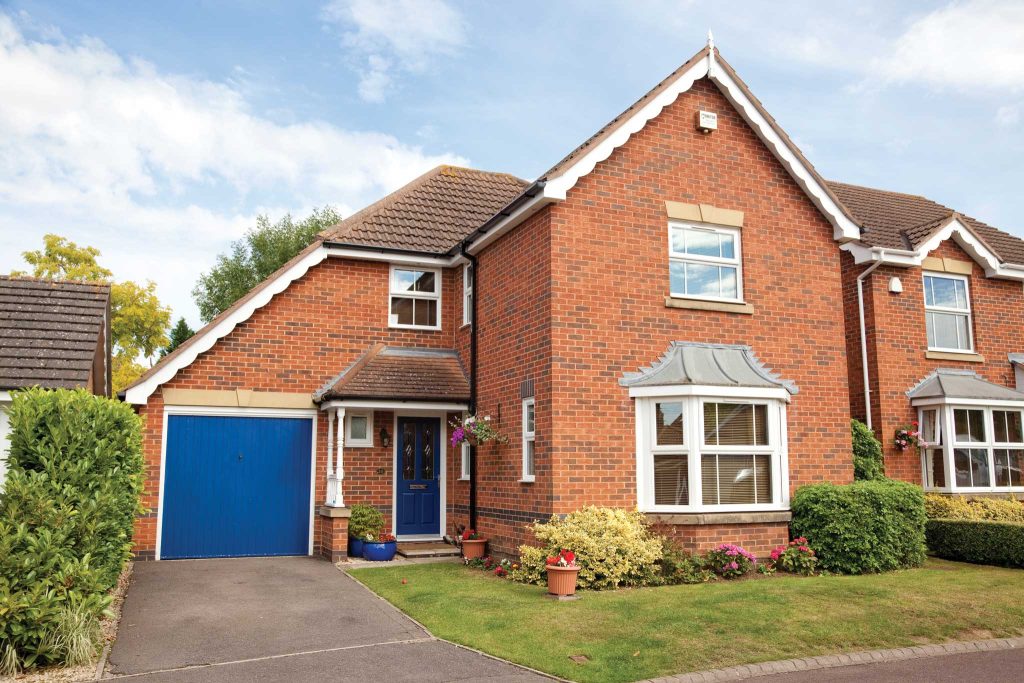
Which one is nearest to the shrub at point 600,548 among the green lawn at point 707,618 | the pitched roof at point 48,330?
the green lawn at point 707,618

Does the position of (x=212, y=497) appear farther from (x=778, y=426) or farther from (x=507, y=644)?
(x=778, y=426)

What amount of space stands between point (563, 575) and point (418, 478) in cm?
610

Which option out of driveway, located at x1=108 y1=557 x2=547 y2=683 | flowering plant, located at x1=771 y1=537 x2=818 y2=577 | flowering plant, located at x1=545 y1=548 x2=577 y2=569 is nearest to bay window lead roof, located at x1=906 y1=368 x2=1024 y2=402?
flowering plant, located at x1=771 y1=537 x2=818 y2=577

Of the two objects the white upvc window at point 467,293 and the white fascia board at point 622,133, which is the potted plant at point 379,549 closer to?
the white upvc window at point 467,293

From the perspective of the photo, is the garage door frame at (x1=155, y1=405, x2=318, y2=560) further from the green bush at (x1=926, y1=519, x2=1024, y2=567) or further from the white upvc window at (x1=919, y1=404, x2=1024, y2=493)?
the white upvc window at (x1=919, y1=404, x2=1024, y2=493)

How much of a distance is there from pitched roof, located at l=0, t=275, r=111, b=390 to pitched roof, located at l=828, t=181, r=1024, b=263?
548 inches

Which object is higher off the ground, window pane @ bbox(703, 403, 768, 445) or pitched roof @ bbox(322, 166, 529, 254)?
pitched roof @ bbox(322, 166, 529, 254)

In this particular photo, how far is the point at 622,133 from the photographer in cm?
1282

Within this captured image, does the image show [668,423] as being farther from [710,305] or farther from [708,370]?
[710,305]

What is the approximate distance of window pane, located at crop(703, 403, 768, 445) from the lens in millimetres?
12227

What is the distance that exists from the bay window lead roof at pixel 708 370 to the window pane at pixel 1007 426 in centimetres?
536

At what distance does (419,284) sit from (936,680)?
11588 mm

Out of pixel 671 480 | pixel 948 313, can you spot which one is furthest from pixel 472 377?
pixel 948 313

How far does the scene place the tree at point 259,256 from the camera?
38.1 m
